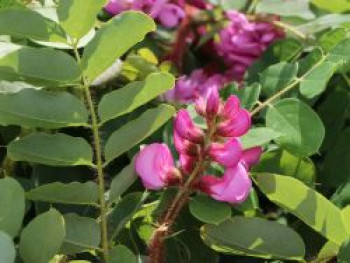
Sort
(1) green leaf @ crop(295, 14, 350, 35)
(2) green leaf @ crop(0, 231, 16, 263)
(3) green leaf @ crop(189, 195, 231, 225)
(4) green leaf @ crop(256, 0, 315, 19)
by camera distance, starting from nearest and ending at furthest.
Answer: (2) green leaf @ crop(0, 231, 16, 263), (3) green leaf @ crop(189, 195, 231, 225), (1) green leaf @ crop(295, 14, 350, 35), (4) green leaf @ crop(256, 0, 315, 19)

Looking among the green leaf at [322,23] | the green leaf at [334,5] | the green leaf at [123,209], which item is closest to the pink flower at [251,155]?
the green leaf at [123,209]

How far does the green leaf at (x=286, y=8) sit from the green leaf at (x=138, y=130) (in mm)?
517

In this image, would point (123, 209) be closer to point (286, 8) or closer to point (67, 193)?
point (67, 193)

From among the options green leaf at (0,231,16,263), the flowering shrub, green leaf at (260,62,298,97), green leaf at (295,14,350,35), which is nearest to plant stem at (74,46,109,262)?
the flowering shrub

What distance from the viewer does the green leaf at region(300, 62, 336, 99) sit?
94cm

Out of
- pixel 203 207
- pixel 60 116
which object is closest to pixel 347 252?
pixel 203 207

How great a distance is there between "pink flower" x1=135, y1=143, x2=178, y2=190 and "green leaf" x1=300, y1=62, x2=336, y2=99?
22cm

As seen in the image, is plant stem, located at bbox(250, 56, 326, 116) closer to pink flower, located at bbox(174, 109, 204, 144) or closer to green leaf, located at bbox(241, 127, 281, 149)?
green leaf, located at bbox(241, 127, 281, 149)

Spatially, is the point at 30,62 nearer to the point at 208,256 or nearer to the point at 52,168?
the point at 52,168

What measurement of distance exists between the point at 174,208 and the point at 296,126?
0.65 ft

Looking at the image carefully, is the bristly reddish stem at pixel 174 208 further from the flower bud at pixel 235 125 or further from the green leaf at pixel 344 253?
the green leaf at pixel 344 253

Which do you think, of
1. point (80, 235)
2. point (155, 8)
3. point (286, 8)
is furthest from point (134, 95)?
point (286, 8)

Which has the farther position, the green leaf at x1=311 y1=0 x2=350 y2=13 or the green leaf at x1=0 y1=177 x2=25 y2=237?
the green leaf at x1=311 y1=0 x2=350 y2=13

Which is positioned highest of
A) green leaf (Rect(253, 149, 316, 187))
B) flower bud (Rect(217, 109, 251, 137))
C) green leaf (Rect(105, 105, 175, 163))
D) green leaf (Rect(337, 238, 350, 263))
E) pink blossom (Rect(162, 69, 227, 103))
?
flower bud (Rect(217, 109, 251, 137))
